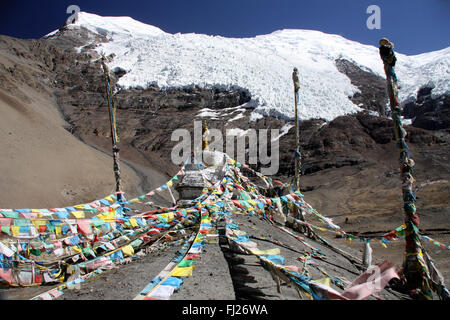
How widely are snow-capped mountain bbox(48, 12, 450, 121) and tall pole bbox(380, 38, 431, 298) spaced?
47.8 metres

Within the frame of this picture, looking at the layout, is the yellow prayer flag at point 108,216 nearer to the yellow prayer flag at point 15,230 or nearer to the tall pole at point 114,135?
the yellow prayer flag at point 15,230

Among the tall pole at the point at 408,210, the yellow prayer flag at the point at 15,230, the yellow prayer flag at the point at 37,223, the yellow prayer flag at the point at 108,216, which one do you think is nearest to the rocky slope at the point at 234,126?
the tall pole at the point at 408,210

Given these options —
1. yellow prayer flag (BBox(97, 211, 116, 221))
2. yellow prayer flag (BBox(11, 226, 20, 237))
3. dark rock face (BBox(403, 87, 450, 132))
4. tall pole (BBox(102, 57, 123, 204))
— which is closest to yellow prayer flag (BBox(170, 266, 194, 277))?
yellow prayer flag (BBox(97, 211, 116, 221))

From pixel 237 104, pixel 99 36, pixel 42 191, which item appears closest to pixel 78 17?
pixel 99 36

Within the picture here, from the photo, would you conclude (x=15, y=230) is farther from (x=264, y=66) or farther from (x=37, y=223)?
(x=264, y=66)

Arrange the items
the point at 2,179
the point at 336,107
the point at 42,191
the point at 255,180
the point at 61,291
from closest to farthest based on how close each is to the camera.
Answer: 1. the point at 61,291
2. the point at 2,179
3. the point at 42,191
4. the point at 255,180
5. the point at 336,107

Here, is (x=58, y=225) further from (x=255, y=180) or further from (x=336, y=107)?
(x=336, y=107)

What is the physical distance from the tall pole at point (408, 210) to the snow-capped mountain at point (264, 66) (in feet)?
157

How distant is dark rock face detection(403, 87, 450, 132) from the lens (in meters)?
47.1

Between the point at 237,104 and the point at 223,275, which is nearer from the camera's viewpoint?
the point at 223,275

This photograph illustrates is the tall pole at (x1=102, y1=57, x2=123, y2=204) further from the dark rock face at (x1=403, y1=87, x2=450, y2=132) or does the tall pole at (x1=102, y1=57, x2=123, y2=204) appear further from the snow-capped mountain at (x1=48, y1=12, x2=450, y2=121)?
the dark rock face at (x1=403, y1=87, x2=450, y2=132)

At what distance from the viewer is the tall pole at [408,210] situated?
5.23 metres
